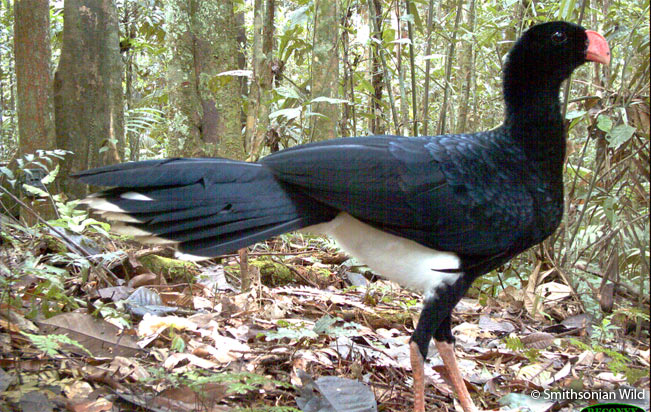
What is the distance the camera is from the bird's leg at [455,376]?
2543mm

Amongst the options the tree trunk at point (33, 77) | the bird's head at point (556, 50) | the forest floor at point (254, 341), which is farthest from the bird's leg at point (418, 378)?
Result: the tree trunk at point (33, 77)

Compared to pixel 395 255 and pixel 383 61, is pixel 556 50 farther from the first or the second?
pixel 383 61

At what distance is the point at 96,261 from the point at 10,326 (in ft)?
3.10

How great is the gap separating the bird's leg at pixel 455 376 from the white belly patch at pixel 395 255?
0.99 feet

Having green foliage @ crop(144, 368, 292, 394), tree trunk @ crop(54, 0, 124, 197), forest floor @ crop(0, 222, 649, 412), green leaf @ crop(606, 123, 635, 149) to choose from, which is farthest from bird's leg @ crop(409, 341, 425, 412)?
tree trunk @ crop(54, 0, 124, 197)

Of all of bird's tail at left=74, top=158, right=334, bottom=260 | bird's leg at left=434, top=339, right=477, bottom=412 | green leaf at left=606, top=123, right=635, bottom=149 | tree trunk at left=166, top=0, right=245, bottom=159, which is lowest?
bird's leg at left=434, top=339, right=477, bottom=412

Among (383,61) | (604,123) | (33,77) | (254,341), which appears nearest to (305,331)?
(254,341)

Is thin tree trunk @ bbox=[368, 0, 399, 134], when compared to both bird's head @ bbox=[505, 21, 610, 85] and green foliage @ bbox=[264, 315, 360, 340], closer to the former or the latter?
bird's head @ bbox=[505, 21, 610, 85]

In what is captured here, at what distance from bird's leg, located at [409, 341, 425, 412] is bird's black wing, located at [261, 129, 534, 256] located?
0.47 m

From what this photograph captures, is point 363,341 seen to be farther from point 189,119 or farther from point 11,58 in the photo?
point 11,58

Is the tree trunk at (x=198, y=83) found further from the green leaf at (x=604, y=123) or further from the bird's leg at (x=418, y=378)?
the green leaf at (x=604, y=123)

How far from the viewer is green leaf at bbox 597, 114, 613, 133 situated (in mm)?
3129

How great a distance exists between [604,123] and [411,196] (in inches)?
55.4

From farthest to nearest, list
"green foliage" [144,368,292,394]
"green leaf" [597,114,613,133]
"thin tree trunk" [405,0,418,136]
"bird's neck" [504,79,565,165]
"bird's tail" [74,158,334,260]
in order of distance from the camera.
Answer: "thin tree trunk" [405,0,418,136] → "green leaf" [597,114,613,133] → "bird's neck" [504,79,565,165] → "bird's tail" [74,158,334,260] → "green foliage" [144,368,292,394]
